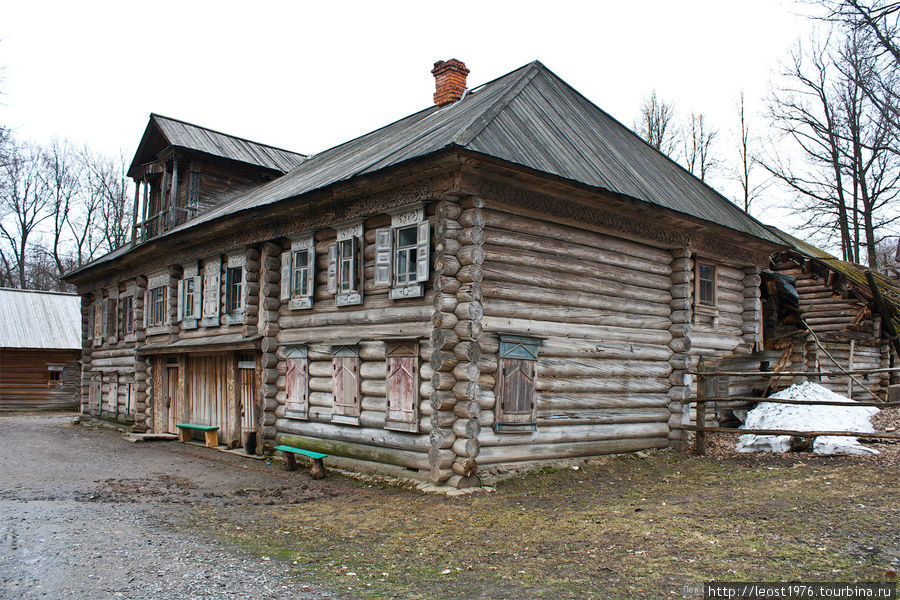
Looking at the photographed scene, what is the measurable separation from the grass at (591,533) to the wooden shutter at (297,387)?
2.77 meters

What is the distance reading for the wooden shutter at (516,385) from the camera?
10078 millimetres

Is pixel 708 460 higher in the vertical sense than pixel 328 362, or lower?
lower

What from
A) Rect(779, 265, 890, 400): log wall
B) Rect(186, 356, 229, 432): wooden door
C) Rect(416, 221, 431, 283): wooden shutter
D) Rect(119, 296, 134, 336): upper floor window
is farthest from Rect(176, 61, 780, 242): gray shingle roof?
Rect(119, 296, 134, 336): upper floor window

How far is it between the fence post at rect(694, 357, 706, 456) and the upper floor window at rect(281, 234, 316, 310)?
24.3 feet

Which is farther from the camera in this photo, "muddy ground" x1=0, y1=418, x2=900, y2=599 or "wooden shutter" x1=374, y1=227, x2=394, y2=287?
"wooden shutter" x1=374, y1=227, x2=394, y2=287

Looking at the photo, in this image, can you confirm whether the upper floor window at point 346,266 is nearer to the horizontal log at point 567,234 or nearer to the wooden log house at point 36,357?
the horizontal log at point 567,234

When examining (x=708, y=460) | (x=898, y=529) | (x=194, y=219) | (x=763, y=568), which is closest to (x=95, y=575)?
(x=763, y=568)

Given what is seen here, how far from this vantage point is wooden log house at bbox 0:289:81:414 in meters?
29.8

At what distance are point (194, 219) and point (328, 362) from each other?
377 inches

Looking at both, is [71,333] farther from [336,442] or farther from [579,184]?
[579,184]

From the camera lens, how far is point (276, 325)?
45.3 feet

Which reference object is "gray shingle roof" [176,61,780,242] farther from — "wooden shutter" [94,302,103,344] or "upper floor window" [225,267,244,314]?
"wooden shutter" [94,302,103,344]

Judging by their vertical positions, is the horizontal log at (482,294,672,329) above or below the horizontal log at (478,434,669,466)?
above

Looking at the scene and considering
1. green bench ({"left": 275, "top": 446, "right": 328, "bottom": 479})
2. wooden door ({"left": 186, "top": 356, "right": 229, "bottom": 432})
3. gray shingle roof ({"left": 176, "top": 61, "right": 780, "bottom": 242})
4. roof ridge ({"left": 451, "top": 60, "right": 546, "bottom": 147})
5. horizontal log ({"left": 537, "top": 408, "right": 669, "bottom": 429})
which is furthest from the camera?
wooden door ({"left": 186, "top": 356, "right": 229, "bottom": 432})
